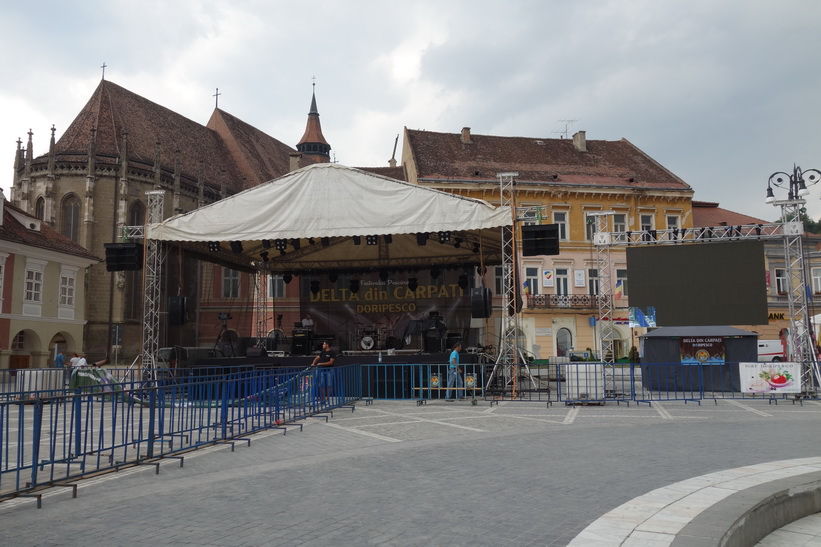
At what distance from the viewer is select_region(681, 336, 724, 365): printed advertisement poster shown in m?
20.8

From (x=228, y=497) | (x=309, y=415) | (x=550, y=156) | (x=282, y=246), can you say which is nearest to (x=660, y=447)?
(x=228, y=497)

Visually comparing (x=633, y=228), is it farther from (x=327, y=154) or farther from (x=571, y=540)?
(x=327, y=154)

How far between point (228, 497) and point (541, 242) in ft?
43.5

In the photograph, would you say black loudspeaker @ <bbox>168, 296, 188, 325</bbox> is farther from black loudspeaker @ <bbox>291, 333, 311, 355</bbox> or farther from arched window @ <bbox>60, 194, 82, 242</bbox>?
arched window @ <bbox>60, 194, 82, 242</bbox>

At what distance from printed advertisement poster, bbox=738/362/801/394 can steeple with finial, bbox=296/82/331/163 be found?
212 feet

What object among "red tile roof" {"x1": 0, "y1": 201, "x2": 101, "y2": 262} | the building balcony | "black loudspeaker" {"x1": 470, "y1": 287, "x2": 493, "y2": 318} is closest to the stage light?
"black loudspeaker" {"x1": 470, "y1": 287, "x2": 493, "y2": 318}

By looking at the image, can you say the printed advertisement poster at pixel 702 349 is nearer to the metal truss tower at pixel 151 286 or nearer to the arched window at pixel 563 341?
the metal truss tower at pixel 151 286

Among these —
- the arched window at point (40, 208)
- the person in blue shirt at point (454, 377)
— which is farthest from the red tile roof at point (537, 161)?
the arched window at point (40, 208)

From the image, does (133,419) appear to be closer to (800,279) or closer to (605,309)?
(800,279)

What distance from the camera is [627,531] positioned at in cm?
445

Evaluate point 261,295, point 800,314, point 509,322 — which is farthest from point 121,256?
point 800,314

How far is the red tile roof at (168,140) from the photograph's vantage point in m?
43.9

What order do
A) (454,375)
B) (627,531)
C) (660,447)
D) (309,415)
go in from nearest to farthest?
(627,531) < (660,447) < (309,415) < (454,375)

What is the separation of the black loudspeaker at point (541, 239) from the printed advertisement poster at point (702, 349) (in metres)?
6.38
